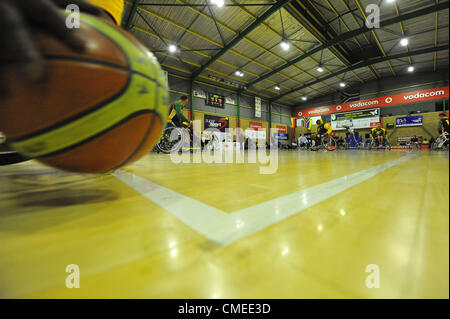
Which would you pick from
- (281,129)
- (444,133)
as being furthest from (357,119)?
(444,133)

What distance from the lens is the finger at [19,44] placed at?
345mm

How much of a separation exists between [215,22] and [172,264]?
6301mm

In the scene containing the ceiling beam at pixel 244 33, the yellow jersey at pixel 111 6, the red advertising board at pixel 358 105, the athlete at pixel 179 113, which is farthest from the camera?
the red advertising board at pixel 358 105

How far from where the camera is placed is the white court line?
343mm

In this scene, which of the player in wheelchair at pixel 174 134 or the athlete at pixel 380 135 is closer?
the player in wheelchair at pixel 174 134

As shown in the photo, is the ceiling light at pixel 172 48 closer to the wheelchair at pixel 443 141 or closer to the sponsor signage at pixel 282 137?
the wheelchair at pixel 443 141

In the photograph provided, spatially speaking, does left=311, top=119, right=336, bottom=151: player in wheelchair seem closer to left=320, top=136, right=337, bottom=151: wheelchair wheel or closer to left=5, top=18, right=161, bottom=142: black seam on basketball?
left=320, top=136, right=337, bottom=151: wheelchair wheel

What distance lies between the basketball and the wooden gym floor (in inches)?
6.5

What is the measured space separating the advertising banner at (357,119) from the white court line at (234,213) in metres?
10.7

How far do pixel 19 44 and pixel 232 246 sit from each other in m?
0.59

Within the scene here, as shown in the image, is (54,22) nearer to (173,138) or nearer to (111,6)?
(111,6)

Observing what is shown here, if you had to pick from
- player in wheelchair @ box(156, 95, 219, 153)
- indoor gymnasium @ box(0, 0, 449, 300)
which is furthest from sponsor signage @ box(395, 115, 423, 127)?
player in wheelchair @ box(156, 95, 219, 153)

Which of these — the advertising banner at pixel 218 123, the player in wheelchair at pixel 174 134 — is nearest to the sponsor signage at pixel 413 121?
the player in wheelchair at pixel 174 134
